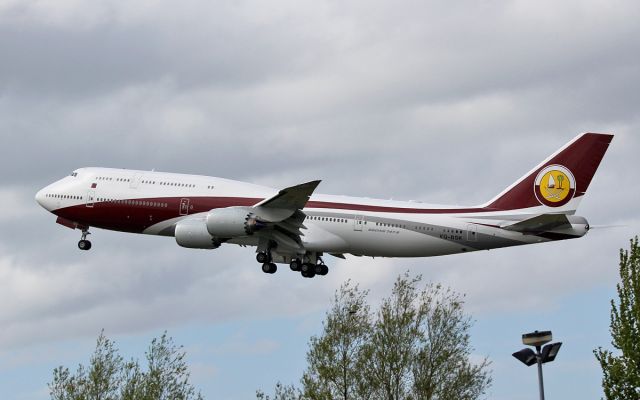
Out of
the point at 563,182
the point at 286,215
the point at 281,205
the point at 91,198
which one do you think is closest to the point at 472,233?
the point at 563,182

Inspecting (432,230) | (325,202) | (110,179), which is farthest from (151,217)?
(432,230)

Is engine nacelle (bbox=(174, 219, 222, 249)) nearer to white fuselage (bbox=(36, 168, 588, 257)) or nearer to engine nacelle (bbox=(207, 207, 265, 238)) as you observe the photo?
white fuselage (bbox=(36, 168, 588, 257))

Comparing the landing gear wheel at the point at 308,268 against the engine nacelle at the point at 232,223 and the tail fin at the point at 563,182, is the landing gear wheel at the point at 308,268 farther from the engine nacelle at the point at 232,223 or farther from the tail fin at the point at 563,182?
the tail fin at the point at 563,182

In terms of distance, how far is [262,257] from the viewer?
3445 inches

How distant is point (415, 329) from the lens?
85.3 m

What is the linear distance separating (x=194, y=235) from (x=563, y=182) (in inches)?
997

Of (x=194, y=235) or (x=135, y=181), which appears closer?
(x=194, y=235)

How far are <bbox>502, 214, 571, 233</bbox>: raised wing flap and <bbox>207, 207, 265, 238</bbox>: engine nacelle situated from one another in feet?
55.3

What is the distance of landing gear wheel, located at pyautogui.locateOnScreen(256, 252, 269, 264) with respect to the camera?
287 feet

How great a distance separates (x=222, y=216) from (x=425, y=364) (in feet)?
54.4

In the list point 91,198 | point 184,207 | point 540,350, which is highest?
point 91,198

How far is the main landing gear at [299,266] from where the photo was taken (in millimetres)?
87688

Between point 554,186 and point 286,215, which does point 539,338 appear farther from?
point 554,186

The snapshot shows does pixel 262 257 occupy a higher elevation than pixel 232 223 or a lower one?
lower
